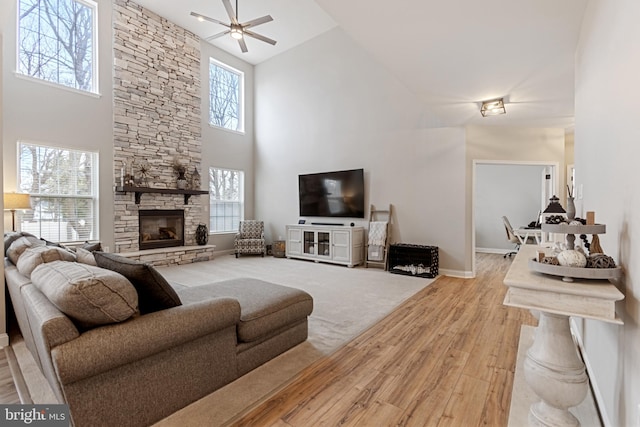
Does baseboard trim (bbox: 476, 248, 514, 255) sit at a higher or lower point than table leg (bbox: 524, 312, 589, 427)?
lower

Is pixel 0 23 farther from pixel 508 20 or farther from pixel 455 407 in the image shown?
pixel 455 407

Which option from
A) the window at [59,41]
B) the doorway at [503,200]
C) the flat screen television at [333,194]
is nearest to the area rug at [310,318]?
the flat screen television at [333,194]

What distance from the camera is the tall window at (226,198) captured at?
7676 millimetres

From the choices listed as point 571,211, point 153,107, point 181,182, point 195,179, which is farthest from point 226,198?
point 571,211

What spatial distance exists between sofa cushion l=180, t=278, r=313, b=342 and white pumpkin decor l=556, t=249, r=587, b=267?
1.78 m

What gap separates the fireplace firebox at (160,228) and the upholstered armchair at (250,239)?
4.20 ft

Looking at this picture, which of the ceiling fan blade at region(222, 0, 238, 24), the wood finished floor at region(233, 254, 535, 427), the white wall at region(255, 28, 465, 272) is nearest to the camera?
the wood finished floor at region(233, 254, 535, 427)

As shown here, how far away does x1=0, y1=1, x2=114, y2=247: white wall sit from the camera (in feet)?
15.2

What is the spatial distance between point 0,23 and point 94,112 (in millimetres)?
3263

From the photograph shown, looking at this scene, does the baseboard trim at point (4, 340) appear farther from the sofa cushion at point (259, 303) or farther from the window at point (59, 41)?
the window at point (59, 41)

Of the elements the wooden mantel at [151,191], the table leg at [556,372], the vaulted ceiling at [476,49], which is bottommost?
the table leg at [556,372]

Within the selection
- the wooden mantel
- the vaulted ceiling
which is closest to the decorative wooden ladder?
the vaulted ceiling

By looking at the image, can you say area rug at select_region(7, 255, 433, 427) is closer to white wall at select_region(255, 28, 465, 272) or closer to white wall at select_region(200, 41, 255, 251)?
white wall at select_region(255, 28, 465, 272)

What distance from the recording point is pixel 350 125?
671 cm
